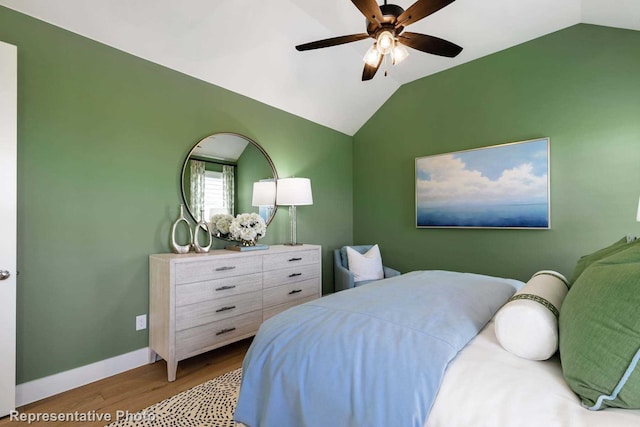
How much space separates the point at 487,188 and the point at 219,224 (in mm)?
2825

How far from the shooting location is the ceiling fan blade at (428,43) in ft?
6.57

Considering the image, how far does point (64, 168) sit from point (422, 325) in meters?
2.47

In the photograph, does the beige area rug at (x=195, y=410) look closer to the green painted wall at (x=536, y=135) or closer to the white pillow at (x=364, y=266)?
the white pillow at (x=364, y=266)

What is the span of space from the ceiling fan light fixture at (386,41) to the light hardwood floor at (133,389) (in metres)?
2.59

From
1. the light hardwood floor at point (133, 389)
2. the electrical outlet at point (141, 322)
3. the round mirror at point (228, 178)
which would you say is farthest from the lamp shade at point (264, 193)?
the light hardwood floor at point (133, 389)

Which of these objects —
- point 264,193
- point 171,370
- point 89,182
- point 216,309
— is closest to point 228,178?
point 264,193

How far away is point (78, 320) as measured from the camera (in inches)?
83.4

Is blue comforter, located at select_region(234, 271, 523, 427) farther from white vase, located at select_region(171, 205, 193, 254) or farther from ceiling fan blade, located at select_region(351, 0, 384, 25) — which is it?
ceiling fan blade, located at select_region(351, 0, 384, 25)

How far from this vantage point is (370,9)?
1747 mm

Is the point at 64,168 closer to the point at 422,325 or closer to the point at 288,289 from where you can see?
the point at 288,289

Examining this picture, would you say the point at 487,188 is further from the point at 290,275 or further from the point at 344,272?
the point at 290,275

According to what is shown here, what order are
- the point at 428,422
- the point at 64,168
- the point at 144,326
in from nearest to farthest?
the point at 428,422 → the point at 64,168 → the point at 144,326

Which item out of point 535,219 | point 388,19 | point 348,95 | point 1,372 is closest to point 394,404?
point 388,19

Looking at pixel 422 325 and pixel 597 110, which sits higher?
pixel 597 110
